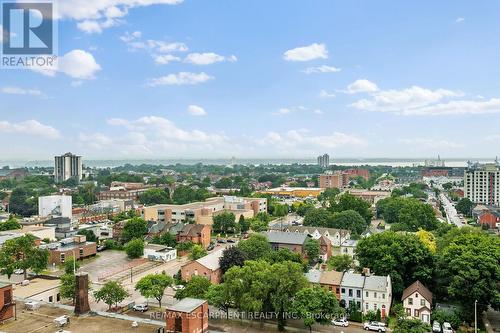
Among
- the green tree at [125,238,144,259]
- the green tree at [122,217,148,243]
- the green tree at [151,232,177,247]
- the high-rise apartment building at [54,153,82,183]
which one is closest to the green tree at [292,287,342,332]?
the green tree at [125,238,144,259]

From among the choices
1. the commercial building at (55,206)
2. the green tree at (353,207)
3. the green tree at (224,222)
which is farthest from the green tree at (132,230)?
the green tree at (353,207)

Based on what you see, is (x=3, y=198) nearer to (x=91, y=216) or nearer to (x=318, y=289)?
(x=91, y=216)

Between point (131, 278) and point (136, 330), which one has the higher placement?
point (136, 330)

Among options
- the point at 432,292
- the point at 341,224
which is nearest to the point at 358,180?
the point at 341,224

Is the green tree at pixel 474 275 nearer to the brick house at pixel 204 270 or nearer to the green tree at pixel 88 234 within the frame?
the brick house at pixel 204 270

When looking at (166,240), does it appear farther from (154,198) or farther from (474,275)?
(154,198)
